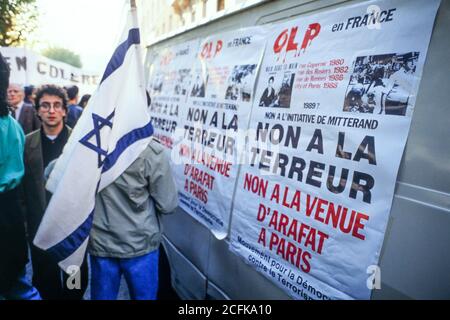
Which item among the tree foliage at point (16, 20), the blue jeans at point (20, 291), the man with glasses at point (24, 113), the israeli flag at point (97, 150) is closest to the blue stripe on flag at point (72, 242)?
the israeli flag at point (97, 150)

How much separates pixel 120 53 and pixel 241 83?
82cm

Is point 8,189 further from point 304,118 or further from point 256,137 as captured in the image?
point 304,118

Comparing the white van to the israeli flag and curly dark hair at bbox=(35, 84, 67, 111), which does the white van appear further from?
curly dark hair at bbox=(35, 84, 67, 111)

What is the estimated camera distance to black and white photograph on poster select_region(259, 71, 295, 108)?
6.81 ft

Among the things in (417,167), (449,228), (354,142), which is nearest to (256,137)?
(354,142)

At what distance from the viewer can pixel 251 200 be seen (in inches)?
89.7

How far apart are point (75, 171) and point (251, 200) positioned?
1078 millimetres

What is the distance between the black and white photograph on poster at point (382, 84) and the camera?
1.50 m

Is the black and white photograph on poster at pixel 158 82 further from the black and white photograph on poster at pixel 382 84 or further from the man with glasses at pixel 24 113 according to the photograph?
the black and white photograph on poster at pixel 382 84

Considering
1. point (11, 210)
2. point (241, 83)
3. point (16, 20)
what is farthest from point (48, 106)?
point (241, 83)

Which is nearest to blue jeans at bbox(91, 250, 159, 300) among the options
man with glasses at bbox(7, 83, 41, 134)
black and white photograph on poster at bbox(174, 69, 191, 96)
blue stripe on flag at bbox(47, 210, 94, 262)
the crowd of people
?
the crowd of people

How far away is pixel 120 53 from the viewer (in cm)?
225

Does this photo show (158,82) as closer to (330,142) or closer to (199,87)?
(199,87)

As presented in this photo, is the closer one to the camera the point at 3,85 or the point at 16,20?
the point at 16,20
